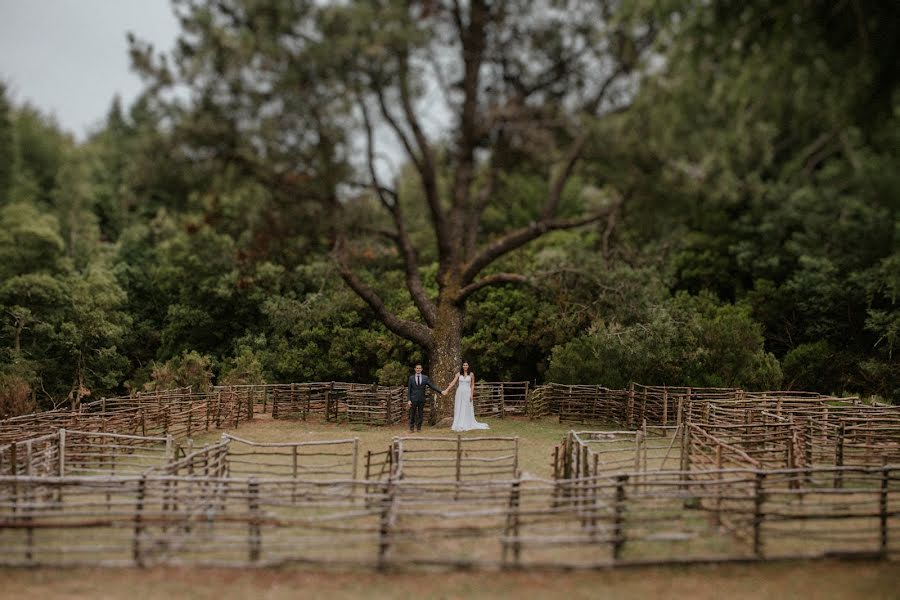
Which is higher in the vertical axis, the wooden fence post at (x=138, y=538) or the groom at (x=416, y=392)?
the groom at (x=416, y=392)

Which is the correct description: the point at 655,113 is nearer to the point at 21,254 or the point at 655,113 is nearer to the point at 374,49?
the point at 374,49

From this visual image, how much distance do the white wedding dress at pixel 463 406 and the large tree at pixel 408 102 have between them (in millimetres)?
2134

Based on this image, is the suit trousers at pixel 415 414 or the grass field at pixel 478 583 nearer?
the grass field at pixel 478 583

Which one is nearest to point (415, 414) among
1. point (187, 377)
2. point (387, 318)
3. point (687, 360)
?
point (387, 318)

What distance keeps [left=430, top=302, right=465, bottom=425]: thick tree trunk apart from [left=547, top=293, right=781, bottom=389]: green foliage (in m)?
4.95

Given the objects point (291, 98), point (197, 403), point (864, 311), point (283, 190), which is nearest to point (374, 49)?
point (291, 98)

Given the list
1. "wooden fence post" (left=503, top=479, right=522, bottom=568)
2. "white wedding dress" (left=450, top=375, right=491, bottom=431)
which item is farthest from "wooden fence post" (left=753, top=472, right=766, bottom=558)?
"white wedding dress" (left=450, top=375, right=491, bottom=431)

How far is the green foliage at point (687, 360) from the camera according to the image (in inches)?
987

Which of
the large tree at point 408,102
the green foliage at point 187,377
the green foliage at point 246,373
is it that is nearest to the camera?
the large tree at point 408,102

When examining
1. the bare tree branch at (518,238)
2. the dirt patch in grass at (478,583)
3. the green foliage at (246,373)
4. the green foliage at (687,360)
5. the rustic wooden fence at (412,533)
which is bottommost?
the dirt patch in grass at (478,583)

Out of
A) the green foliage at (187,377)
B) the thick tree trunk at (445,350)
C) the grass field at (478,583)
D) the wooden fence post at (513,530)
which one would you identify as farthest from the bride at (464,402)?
the green foliage at (187,377)

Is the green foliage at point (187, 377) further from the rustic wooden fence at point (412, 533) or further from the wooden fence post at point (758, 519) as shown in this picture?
the wooden fence post at point (758, 519)

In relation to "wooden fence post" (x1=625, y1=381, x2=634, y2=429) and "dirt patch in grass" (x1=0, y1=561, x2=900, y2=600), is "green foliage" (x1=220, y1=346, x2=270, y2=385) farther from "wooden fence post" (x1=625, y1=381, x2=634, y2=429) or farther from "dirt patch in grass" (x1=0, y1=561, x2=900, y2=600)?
"dirt patch in grass" (x1=0, y1=561, x2=900, y2=600)

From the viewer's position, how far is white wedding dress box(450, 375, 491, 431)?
746 inches
